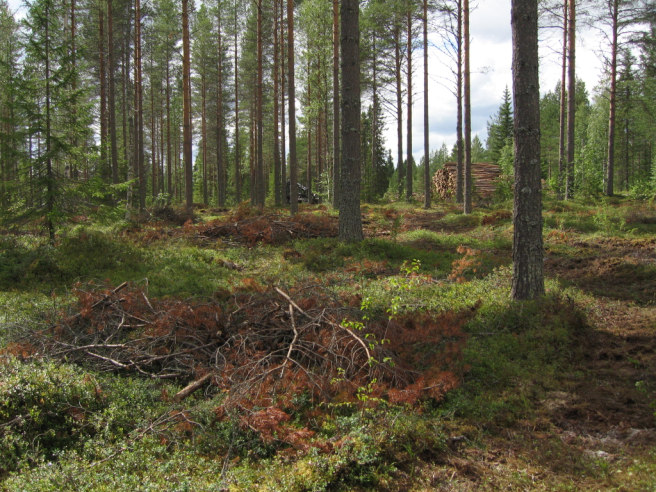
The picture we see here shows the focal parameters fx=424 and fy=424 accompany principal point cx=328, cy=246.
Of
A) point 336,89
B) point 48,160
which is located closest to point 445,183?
point 336,89

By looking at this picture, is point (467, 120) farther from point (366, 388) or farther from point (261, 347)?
point (366, 388)

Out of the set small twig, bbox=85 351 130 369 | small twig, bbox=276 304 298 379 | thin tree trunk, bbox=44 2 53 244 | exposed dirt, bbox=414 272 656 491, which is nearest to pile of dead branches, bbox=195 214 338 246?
thin tree trunk, bbox=44 2 53 244

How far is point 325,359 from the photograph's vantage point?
15.3 feet

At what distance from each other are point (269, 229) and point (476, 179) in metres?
16.3

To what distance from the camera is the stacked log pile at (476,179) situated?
24.0 metres

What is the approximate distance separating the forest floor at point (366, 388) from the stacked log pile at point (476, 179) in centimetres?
1541

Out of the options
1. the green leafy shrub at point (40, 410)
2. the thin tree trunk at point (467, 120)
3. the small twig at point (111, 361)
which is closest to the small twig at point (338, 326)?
the small twig at point (111, 361)

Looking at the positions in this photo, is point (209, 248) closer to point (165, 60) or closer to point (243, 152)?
point (165, 60)

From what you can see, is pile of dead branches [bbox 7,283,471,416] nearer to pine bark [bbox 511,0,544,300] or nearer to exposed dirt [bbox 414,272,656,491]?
exposed dirt [bbox 414,272,656,491]

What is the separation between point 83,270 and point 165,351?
552 cm

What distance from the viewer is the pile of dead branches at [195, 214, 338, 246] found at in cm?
1293

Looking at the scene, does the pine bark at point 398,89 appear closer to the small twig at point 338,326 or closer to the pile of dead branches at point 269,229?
the pile of dead branches at point 269,229

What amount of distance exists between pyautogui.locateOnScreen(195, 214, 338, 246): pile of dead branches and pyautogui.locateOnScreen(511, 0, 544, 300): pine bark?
296 inches

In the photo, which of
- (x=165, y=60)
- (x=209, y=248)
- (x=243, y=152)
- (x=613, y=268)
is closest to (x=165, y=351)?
(x=209, y=248)
